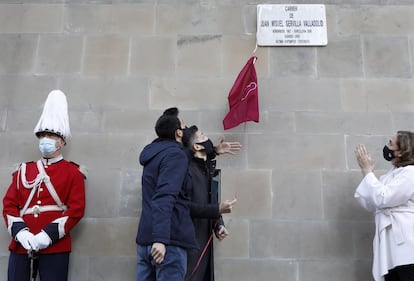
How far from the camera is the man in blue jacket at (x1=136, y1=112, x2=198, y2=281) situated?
2.57 metres

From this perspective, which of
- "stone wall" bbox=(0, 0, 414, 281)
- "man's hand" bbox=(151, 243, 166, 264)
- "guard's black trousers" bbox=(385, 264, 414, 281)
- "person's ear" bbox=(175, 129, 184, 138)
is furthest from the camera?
"stone wall" bbox=(0, 0, 414, 281)

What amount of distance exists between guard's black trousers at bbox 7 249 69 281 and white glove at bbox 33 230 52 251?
4.8 inches

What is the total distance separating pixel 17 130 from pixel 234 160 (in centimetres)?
172

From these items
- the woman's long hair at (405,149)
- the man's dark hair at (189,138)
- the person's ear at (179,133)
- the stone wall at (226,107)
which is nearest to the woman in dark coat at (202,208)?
the man's dark hair at (189,138)

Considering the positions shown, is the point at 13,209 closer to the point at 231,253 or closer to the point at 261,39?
the point at 231,253

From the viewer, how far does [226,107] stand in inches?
149

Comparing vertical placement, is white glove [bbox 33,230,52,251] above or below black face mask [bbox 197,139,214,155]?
below

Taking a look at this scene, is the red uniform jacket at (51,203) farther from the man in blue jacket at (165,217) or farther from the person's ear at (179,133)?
the person's ear at (179,133)

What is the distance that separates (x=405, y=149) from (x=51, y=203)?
237 cm

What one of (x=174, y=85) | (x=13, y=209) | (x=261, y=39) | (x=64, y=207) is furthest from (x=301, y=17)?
(x=13, y=209)

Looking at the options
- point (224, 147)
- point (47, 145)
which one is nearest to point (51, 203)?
point (47, 145)

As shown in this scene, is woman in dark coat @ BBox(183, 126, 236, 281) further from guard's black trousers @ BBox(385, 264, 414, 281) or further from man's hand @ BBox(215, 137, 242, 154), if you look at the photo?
guard's black trousers @ BBox(385, 264, 414, 281)

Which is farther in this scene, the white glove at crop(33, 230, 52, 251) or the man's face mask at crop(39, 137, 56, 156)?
the man's face mask at crop(39, 137, 56, 156)

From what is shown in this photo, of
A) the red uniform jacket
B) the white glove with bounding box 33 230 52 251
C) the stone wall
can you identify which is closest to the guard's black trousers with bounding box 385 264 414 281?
the stone wall
